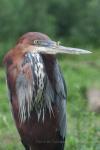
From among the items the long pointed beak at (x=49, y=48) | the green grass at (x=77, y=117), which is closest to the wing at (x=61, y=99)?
the long pointed beak at (x=49, y=48)

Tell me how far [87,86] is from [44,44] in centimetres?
612

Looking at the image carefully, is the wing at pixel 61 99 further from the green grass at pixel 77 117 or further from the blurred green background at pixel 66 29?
the blurred green background at pixel 66 29

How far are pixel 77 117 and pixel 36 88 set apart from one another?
6.55 ft

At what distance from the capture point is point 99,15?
1530 cm

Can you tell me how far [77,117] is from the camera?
658cm

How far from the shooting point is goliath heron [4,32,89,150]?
4625 mm

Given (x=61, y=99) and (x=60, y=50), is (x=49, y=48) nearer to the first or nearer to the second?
(x=60, y=50)

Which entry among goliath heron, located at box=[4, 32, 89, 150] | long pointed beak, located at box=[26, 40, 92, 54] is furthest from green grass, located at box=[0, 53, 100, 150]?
long pointed beak, located at box=[26, 40, 92, 54]

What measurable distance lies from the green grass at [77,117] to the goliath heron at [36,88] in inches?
47.3

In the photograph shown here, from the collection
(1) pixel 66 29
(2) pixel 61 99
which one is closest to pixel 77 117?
(2) pixel 61 99

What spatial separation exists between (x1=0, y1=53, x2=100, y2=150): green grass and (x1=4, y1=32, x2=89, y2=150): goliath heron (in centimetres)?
120

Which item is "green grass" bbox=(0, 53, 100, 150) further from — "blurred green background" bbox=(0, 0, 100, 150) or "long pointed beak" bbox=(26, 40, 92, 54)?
"long pointed beak" bbox=(26, 40, 92, 54)

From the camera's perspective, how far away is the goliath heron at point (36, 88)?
4.62m

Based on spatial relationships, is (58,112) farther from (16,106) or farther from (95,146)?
(95,146)
